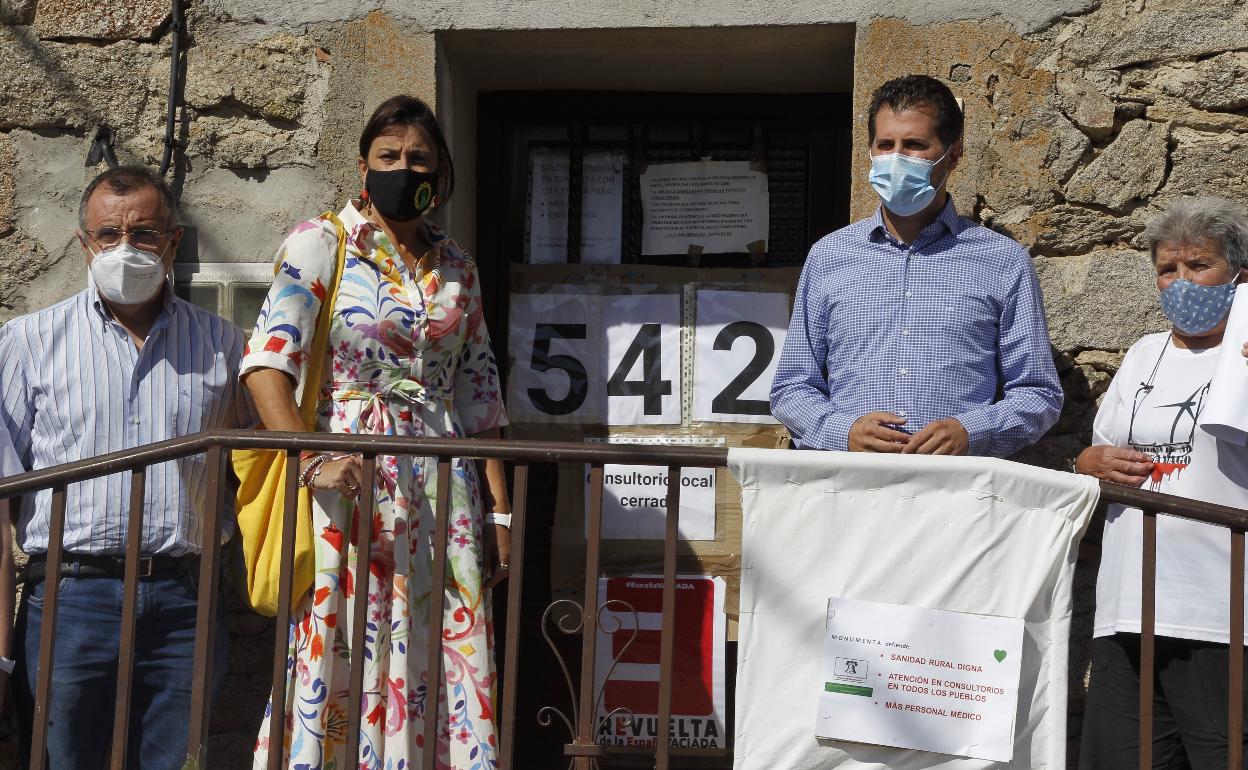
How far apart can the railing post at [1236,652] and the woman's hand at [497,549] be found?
5.23 feet

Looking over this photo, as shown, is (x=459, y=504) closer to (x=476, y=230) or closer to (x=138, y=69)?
(x=476, y=230)

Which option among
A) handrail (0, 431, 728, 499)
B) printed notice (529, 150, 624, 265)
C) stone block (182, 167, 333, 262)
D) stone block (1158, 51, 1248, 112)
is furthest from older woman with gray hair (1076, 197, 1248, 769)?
stone block (182, 167, 333, 262)

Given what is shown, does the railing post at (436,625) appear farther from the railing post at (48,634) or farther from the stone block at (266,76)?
the stone block at (266,76)

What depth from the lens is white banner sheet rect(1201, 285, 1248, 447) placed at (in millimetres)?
2811

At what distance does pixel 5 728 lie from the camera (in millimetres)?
3986

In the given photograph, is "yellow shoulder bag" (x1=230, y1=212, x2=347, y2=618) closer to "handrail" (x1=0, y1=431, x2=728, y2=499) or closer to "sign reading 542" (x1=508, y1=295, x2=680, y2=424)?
"handrail" (x1=0, y1=431, x2=728, y2=499)

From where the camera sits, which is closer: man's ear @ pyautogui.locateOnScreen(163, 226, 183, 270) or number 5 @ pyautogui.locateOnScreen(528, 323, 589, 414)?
man's ear @ pyautogui.locateOnScreen(163, 226, 183, 270)

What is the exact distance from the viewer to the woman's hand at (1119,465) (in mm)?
3084

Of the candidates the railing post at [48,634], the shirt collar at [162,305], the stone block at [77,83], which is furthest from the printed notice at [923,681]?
the stone block at [77,83]

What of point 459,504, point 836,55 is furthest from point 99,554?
point 836,55

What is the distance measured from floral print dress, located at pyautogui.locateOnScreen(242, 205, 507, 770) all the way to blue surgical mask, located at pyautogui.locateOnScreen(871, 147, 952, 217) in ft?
3.46

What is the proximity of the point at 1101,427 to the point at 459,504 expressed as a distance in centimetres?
156

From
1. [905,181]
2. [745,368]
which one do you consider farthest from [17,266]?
[905,181]

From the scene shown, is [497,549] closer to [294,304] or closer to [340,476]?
[340,476]
